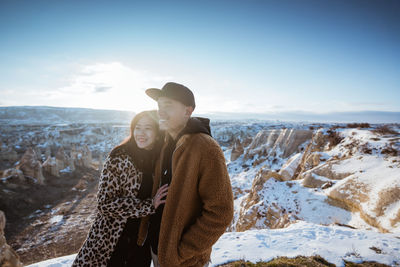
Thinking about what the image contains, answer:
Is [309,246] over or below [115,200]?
below

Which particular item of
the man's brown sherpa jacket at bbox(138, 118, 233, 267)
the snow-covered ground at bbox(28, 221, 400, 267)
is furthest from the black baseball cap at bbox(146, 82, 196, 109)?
the snow-covered ground at bbox(28, 221, 400, 267)

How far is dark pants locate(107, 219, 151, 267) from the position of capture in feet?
7.62

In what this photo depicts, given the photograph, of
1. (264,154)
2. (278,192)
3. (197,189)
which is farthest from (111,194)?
(264,154)

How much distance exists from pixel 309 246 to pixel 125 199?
4.54 m

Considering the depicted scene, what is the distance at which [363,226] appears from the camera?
6.43m

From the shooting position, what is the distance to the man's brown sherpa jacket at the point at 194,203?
158cm

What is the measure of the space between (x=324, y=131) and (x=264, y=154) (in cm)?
1401

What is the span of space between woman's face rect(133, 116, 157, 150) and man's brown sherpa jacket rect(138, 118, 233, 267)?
0.75 meters

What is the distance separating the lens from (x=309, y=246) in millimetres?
4250

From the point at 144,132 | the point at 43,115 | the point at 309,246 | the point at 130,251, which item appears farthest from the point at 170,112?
the point at 43,115

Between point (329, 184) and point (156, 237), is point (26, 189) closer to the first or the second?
point (156, 237)

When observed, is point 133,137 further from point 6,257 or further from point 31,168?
point 31,168

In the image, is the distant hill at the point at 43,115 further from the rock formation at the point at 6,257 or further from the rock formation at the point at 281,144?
the rock formation at the point at 6,257

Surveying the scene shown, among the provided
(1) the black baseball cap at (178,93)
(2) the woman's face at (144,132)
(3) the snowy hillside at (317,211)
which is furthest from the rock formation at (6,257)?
(1) the black baseball cap at (178,93)
